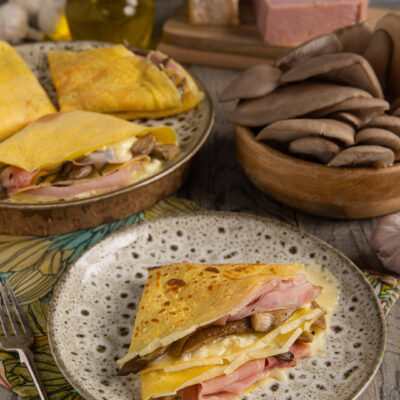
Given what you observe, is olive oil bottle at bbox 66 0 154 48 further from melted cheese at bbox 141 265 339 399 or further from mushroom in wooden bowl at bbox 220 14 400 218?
melted cheese at bbox 141 265 339 399

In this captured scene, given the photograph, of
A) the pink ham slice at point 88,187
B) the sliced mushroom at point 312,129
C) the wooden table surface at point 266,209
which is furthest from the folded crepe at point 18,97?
the sliced mushroom at point 312,129

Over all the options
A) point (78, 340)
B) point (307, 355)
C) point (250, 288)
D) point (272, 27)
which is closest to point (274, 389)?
point (307, 355)

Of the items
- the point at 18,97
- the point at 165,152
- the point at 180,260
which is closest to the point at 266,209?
the point at 165,152

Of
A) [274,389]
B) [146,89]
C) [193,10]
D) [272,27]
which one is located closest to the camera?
[274,389]

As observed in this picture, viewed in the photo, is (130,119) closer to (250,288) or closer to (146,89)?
(146,89)

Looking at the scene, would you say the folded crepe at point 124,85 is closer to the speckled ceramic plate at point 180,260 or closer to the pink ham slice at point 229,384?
the speckled ceramic plate at point 180,260

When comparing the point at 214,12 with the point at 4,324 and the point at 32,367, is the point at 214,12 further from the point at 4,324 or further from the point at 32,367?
the point at 32,367
